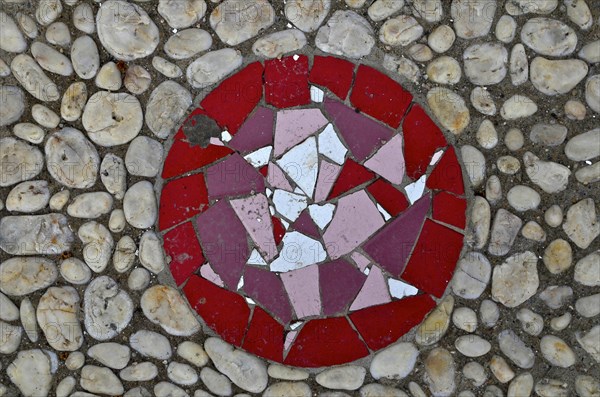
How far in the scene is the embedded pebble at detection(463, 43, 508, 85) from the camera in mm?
1250

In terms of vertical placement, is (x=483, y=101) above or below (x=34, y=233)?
above

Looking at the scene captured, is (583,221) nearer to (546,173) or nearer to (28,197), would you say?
(546,173)

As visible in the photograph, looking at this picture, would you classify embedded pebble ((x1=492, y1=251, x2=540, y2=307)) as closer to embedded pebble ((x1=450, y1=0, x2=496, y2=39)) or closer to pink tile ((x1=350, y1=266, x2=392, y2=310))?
pink tile ((x1=350, y1=266, x2=392, y2=310))

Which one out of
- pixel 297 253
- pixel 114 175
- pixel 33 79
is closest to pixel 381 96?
pixel 297 253

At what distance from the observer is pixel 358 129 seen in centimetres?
127

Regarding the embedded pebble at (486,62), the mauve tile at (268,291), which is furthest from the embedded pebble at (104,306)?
the embedded pebble at (486,62)

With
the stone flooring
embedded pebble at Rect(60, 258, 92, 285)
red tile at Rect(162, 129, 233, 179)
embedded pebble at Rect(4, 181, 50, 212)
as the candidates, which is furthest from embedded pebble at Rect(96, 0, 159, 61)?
embedded pebble at Rect(60, 258, 92, 285)

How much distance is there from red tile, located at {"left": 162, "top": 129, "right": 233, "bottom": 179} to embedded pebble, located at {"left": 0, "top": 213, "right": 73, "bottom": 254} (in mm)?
250

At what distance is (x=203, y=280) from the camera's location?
1.27m

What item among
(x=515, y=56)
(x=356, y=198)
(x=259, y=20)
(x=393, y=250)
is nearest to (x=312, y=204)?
(x=356, y=198)

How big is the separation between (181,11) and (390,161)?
1.82ft

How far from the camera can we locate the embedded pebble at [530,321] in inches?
49.4

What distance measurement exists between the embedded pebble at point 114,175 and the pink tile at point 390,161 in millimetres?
532

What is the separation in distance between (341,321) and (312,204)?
26cm
